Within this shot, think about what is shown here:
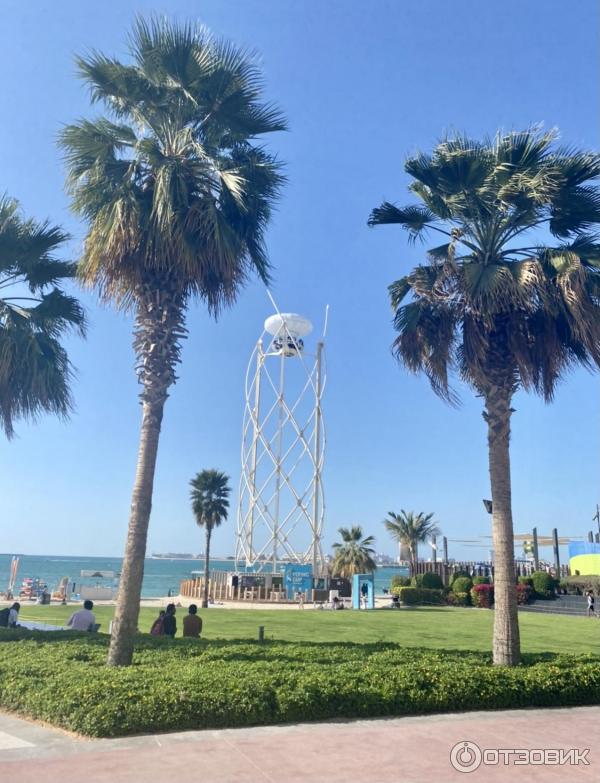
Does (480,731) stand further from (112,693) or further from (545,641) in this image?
(545,641)

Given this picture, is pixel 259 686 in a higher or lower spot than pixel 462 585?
lower

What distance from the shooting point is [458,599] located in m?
42.8

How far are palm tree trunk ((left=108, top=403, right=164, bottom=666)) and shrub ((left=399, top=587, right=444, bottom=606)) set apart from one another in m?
33.9

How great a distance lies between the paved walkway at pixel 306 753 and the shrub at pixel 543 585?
3495 centimetres

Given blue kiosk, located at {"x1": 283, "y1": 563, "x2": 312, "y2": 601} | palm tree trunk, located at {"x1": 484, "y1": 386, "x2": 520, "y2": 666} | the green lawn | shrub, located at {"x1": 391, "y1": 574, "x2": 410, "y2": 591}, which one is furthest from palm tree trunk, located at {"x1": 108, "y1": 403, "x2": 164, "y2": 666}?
shrub, located at {"x1": 391, "y1": 574, "x2": 410, "y2": 591}

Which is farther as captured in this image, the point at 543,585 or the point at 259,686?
the point at 543,585

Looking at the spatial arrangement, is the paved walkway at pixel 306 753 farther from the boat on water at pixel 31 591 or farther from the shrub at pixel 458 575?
the shrub at pixel 458 575

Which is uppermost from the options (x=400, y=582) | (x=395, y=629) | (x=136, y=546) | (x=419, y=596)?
(x=400, y=582)

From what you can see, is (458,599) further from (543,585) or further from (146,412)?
(146,412)

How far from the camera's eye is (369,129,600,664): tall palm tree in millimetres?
11750

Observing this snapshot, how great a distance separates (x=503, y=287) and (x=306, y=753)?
27.0 ft

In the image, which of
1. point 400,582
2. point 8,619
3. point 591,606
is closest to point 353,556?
point 400,582

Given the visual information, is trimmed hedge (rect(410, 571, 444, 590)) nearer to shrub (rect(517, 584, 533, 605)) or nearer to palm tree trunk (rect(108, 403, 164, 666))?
shrub (rect(517, 584, 533, 605))

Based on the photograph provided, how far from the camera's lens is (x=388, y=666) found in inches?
397
